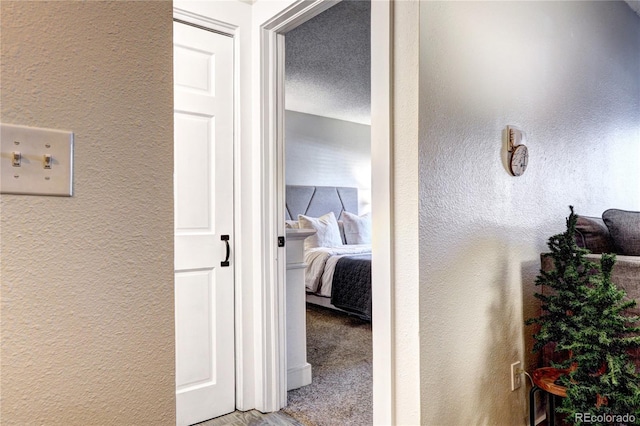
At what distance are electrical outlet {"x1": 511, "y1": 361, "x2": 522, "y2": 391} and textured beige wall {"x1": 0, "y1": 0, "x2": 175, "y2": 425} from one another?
1612 mm

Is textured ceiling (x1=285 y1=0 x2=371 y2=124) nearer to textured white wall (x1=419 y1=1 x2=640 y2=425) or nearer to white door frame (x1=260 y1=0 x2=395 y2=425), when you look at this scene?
white door frame (x1=260 y1=0 x2=395 y2=425)

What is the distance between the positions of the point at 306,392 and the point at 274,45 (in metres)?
1.98

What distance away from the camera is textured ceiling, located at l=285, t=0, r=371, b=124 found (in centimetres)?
322

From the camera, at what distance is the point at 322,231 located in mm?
5121

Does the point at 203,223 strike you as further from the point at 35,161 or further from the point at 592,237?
the point at 592,237

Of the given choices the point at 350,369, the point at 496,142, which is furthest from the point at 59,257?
the point at 350,369

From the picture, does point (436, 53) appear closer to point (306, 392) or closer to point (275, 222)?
point (275, 222)

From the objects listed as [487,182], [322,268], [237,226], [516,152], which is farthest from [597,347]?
[322,268]

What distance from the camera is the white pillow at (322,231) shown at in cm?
498

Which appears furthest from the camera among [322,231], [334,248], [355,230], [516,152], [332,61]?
[355,230]

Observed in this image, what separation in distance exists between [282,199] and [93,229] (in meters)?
1.53

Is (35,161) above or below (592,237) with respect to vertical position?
above

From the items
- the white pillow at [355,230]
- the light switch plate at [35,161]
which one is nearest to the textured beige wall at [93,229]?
the light switch plate at [35,161]

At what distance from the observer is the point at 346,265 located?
Answer: 4.12 m
